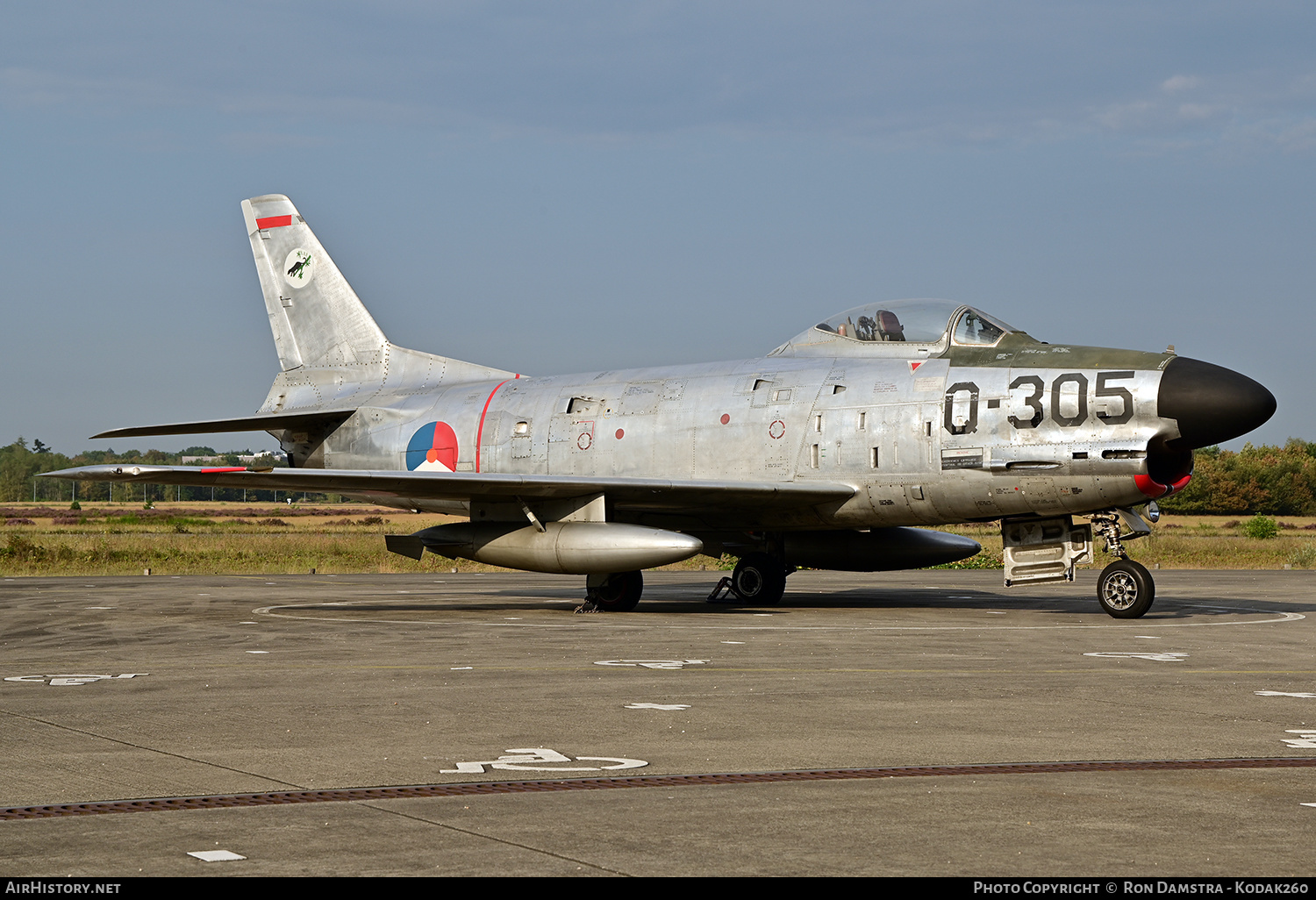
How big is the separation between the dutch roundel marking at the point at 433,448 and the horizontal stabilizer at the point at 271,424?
154 cm

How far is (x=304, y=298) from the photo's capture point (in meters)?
23.3

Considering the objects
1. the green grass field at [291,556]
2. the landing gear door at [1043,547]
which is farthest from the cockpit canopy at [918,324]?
the green grass field at [291,556]

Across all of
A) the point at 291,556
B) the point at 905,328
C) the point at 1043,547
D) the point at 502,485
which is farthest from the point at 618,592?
the point at 291,556

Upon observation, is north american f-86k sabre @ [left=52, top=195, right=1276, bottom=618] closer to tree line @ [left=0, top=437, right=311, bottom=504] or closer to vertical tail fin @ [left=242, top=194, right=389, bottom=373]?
vertical tail fin @ [left=242, top=194, right=389, bottom=373]

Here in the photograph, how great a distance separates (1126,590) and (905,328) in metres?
4.40

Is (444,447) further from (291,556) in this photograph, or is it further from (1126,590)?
(291,556)

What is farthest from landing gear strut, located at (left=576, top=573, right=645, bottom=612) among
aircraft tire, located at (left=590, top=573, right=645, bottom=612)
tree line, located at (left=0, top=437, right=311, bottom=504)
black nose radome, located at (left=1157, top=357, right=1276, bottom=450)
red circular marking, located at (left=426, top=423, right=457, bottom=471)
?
tree line, located at (left=0, top=437, right=311, bottom=504)

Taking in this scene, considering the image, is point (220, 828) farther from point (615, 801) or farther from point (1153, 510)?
point (1153, 510)

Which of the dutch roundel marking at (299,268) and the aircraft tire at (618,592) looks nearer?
the aircraft tire at (618,592)

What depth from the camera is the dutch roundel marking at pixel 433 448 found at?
20641mm

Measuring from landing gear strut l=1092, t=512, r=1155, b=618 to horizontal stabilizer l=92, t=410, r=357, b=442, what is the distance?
12.2 metres

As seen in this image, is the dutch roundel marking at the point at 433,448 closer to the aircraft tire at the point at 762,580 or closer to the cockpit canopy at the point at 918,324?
the aircraft tire at the point at 762,580

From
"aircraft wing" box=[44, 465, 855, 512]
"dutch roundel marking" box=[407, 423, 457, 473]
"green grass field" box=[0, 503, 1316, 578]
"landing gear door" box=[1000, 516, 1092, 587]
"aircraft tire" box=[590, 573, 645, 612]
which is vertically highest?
"dutch roundel marking" box=[407, 423, 457, 473]

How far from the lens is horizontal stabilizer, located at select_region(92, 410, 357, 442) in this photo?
65.4 feet
